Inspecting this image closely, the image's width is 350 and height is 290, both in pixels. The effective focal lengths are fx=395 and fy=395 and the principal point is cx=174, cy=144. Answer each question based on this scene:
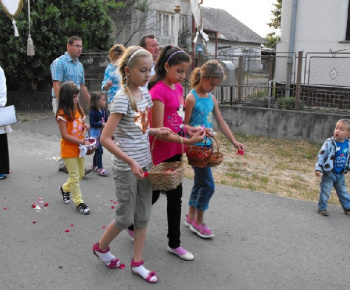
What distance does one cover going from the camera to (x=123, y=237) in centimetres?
385

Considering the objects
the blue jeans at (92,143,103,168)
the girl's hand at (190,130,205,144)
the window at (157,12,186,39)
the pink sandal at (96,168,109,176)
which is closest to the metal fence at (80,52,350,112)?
the blue jeans at (92,143,103,168)

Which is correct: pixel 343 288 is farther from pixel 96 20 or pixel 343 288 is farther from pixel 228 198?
pixel 96 20

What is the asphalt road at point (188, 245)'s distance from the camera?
10.3 feet

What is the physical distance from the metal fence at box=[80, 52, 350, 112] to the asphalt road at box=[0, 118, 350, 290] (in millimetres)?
4973

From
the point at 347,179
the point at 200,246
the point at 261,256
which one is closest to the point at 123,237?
the point at 200,246

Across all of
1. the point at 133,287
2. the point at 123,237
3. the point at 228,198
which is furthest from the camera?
the point at 228,198

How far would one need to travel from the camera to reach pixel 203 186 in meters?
3.75

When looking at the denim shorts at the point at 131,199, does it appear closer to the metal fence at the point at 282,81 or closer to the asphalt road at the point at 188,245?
the asphalt road at the point at 188,245

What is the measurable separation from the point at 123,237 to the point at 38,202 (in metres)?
1.49

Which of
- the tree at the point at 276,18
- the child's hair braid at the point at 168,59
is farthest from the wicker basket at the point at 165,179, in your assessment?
the tree at the point at 276,18

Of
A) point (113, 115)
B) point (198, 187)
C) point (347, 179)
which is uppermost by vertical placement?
point (113, 115)

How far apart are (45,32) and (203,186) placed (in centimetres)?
918

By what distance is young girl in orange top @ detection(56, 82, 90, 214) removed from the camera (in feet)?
14.4

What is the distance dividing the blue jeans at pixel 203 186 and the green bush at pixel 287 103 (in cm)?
626
